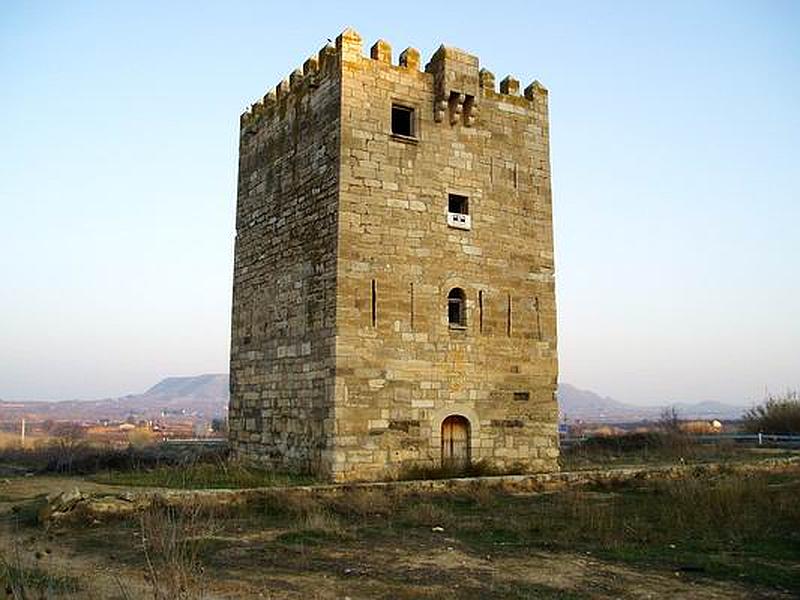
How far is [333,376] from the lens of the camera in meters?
14.3

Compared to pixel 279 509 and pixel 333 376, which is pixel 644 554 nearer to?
pixel 279 509

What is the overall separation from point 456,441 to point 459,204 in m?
5.15

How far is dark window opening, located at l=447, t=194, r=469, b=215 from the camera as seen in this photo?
16562mm

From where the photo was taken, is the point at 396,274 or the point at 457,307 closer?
the point at 396,274

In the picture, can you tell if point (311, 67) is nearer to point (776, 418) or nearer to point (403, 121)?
point (403, 121)

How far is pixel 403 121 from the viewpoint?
1667cm

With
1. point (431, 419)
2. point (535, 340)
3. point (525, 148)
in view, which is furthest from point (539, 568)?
point (525, 148)

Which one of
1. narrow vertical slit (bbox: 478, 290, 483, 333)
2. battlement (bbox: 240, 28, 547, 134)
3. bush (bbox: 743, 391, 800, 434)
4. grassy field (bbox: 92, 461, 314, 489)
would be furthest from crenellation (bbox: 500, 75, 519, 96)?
bush (bbox: 743, 391, 800, 434)

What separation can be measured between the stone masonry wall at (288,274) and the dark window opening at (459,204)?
2858 millimetres

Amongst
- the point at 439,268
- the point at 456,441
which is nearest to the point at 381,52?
the point at 439,268

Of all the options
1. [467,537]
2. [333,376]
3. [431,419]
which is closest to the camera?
[467,537]

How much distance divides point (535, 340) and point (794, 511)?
7.02 m

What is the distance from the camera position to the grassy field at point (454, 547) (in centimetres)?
732

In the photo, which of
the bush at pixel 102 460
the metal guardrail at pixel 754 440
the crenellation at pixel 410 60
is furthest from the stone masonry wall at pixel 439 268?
the metal guardrail at pixel 754 440
